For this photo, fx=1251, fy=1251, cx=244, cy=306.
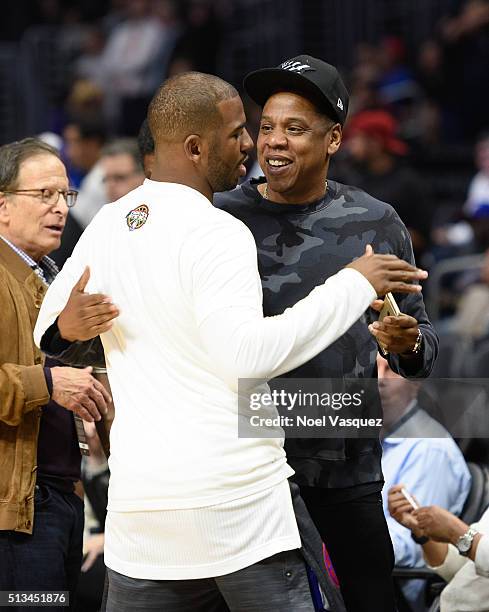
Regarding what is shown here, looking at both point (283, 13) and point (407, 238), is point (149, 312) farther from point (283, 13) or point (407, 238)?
point (283, 13)

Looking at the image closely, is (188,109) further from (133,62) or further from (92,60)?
(92,60)

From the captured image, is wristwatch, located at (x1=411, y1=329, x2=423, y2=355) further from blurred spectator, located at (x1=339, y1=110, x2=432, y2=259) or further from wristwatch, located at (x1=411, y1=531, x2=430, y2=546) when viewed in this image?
blurred spectator, located at (x1=339, y1=110, x2=432, y2=259)

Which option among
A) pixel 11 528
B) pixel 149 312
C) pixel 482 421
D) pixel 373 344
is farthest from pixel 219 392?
pixel 482 421

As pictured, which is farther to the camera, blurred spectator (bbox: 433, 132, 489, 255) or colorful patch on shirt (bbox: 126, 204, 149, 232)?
blurred spectator (bbox: 433, 132, 489, 255)

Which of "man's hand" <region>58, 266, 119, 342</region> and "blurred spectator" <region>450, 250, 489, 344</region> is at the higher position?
"blurred spectator" <region>450, 250, 489, 344</region>

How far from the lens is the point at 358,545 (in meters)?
3.53

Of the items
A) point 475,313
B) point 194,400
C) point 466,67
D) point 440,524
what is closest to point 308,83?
point 194,400

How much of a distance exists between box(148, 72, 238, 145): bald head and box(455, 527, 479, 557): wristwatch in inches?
65.6

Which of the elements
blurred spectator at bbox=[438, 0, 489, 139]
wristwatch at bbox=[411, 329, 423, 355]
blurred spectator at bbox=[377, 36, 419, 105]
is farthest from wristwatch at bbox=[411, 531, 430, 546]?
blurred spectator at bbox=[377, 36, 419, 105]

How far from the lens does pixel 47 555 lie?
3709 millimetres

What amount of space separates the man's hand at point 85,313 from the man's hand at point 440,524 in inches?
60.7

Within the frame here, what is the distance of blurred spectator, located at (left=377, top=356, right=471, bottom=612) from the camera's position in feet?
15.4

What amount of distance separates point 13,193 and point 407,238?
4.07 ft

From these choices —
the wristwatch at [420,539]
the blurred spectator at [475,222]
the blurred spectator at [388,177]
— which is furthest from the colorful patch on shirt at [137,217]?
the blurred spectator at [475,222]
